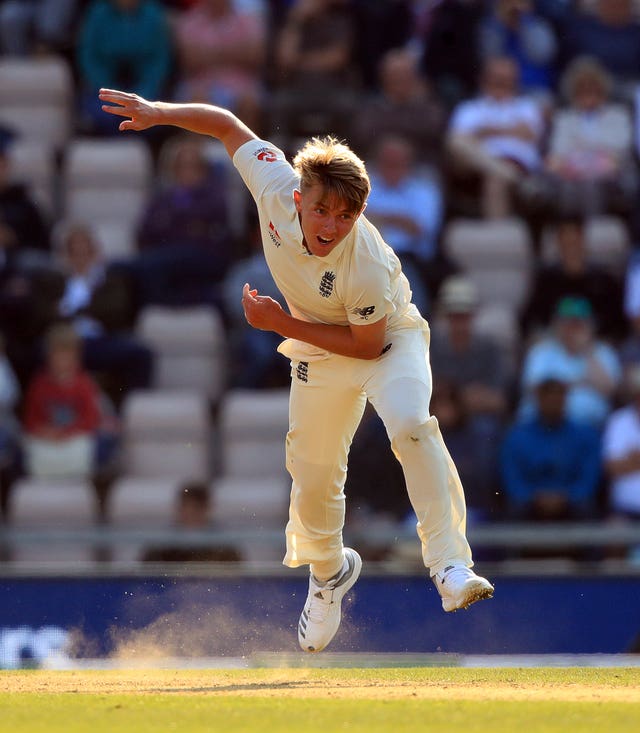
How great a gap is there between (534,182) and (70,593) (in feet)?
17.9

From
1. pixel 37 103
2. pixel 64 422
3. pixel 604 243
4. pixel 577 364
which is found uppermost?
pixel 37 103

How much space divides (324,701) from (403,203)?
22.9 feet

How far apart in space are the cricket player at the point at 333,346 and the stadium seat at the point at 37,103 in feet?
23.3

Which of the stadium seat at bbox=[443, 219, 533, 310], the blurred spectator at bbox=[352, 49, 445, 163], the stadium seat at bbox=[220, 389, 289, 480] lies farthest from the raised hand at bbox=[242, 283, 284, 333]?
the blurred spectator at bbox=[352, 49, 445, 163]

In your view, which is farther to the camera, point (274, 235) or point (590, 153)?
point (590, 153)

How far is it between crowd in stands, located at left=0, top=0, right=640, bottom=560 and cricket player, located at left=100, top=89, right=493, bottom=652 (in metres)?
3.60

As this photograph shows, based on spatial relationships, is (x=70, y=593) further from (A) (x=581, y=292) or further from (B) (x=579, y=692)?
(A) (x=581, y=292)

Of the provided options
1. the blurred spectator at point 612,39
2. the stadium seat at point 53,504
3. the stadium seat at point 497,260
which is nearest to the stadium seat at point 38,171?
the stadium seat at point 53,504

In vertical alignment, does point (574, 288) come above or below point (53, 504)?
above

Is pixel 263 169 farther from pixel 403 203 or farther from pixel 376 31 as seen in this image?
pixel 376 31

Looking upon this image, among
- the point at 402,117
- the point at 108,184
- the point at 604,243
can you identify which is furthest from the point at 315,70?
the point at 604,243

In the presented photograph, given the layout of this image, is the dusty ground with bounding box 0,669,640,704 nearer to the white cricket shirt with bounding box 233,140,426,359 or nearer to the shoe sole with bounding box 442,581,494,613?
the shoe sole with bounding box 442,581,494,613

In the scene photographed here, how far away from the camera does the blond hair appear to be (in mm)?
6129

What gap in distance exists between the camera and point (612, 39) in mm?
13562
